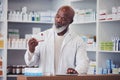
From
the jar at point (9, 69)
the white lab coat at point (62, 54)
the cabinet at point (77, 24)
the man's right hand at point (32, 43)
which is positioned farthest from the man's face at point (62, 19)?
the jar at point (9, 69)

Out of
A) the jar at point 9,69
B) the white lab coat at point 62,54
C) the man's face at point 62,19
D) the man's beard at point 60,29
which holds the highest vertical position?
the man's face at point 62,19

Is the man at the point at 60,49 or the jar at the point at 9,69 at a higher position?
the man at the point at 60,49

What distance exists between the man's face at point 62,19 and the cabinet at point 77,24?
5.45 ft

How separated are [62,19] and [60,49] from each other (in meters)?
0.33

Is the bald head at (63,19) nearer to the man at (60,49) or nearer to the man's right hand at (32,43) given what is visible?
the man at (60,49)

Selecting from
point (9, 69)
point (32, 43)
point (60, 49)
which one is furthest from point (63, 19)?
point (9, 69)

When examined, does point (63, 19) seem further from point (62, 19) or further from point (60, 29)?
point (60, 29)

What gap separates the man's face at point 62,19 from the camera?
3.07 m

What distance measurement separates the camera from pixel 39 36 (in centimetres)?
319

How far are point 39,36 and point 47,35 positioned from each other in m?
0.10

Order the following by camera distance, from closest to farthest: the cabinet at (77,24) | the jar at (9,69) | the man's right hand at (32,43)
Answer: the man's right hand at (32,43)
the cabinet at (77,24)
the jar at (9,69)

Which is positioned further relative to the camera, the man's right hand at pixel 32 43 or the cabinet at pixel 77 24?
the cabinet at pixel 77 24

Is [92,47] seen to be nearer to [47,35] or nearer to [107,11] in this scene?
[107,11]

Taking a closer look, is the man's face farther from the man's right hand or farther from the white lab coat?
the man's right hand
